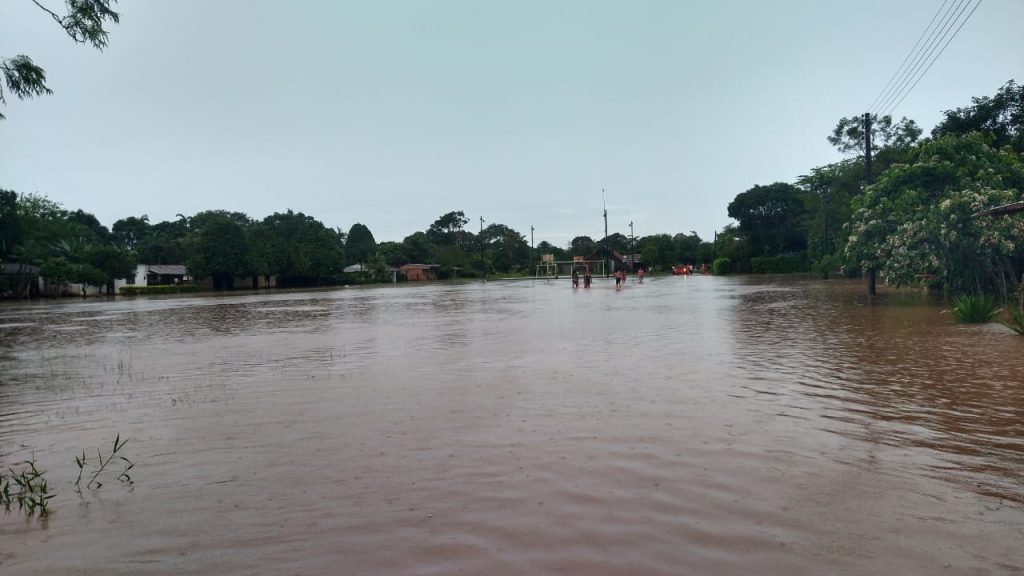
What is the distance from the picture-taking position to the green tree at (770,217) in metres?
85.1

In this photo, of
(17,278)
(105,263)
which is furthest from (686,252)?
(17,278)

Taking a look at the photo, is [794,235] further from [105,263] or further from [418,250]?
[105,263]

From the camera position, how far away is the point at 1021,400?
7273 mm

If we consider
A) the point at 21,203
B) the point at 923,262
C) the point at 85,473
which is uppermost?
the point at 21,203

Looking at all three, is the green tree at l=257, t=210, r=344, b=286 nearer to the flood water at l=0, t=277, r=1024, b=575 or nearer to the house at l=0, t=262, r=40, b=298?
the house at l=0, t=262, r=40, b=298

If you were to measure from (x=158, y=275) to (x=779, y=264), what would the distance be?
79.5 m

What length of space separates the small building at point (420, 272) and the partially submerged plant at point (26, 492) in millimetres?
94903

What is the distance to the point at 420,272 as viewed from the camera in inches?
4099

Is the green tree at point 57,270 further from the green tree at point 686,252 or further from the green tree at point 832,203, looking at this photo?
the green tree at point 686,252

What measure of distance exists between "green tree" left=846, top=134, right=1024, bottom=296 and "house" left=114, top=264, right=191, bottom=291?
7785cm

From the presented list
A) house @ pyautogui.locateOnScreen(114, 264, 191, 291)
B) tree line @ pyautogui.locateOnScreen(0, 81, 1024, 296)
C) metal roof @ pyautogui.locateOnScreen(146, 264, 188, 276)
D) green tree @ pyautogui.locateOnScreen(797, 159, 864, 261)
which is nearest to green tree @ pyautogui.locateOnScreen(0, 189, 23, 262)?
tree line @ pyautogui.locateOnScreen(0, 81, 1024, 296)

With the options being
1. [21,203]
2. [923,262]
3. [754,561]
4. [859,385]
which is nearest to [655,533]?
[754,561]

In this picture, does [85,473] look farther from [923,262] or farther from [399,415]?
[923,262]

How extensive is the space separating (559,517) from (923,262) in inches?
879
